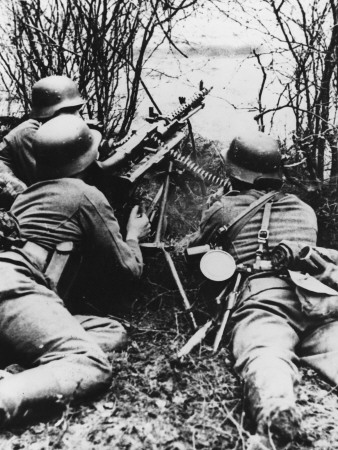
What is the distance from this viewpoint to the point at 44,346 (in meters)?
3.28

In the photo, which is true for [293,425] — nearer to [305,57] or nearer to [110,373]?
→ [110,373]

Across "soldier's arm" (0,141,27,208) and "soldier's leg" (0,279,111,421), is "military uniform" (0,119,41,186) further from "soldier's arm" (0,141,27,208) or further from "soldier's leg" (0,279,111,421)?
"soldier's leg" (0,279,111,421)

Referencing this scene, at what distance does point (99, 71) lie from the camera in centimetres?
627

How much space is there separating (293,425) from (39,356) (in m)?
1.56

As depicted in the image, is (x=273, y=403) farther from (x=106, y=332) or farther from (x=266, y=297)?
(x=106, y=332)

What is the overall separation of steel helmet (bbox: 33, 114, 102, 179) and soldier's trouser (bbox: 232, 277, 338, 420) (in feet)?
5.43

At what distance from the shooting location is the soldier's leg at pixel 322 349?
3.52m

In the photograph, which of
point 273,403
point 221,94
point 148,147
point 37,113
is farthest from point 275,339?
point 221,94

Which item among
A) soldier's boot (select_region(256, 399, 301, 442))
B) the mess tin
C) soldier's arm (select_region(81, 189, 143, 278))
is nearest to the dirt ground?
soldier's boot (select_region(256, 399, 301, 442))

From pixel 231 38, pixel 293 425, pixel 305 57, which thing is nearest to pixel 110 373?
pixel 293 425

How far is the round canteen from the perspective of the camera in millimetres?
4133

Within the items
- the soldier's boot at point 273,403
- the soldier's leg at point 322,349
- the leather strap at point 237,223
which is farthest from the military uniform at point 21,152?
the soldier's boot at point 273,403

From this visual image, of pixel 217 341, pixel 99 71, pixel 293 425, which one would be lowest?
pixel 217 341

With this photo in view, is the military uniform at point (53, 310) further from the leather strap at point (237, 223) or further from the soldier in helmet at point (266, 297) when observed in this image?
the soldier in helmet at point (266, 297)
